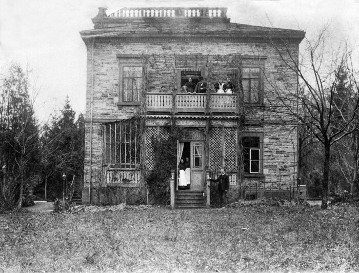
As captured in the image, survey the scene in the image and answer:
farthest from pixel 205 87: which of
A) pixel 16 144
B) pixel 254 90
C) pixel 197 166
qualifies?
pixel 16 144

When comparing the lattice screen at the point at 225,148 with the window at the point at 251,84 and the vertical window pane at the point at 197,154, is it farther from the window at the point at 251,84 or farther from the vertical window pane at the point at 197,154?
the window at the point at 251,84

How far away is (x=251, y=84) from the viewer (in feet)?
69.4

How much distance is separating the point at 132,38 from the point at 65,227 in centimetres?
1191

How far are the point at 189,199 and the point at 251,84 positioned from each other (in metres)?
6.92

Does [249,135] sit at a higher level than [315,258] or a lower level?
higher

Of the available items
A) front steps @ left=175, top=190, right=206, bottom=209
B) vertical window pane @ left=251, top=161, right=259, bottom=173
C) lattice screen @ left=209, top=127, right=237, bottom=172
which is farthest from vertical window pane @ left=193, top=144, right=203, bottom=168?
vertical window pane @ left=251, top=161, right=259, bottom=173

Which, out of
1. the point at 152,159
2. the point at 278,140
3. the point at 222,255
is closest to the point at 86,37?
the point at 152,159

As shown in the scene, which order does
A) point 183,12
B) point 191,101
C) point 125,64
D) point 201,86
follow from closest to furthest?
point 191,101, point 201,86, point 125,64, point 183,12

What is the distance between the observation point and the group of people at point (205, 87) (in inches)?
798

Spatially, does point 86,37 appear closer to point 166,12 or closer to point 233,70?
point 166,12

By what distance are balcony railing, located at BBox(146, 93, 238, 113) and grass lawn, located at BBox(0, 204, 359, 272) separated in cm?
750

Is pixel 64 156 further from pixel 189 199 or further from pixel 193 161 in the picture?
pixel 189 199

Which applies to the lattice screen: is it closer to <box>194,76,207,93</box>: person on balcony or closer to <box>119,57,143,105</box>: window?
<box>194,76,207,93</box>: person on balcony

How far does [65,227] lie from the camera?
1190 cm
